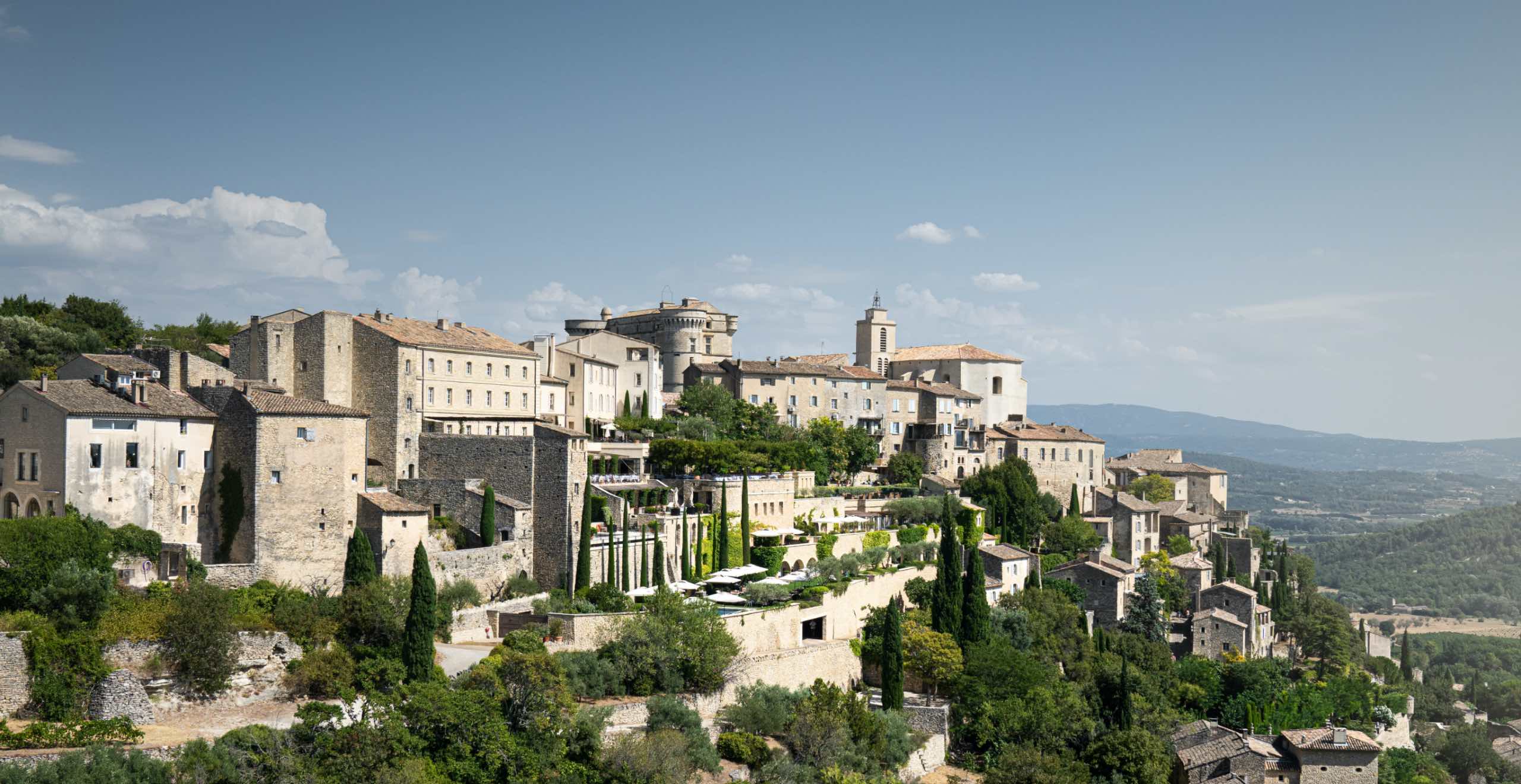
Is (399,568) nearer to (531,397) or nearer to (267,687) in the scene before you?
(267,687)

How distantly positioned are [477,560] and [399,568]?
3148 mm

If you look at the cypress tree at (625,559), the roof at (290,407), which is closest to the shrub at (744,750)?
the cypress tree at (625,559)

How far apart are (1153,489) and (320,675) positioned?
67550 mm

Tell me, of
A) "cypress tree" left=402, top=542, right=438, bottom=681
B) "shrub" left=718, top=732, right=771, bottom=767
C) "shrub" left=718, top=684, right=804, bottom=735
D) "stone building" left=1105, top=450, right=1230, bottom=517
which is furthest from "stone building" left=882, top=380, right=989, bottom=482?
"cypress tree" left=402, top=542, right=438, bottom=681

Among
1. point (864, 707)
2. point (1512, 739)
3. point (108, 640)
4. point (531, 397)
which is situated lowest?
point (1512, 739)

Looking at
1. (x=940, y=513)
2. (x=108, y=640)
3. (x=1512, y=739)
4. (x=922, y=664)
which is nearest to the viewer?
(x=108, y=640)

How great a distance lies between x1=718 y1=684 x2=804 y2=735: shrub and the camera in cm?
3784

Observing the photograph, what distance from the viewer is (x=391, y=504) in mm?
41906

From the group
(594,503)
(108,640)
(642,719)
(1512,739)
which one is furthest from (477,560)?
(1512,739)

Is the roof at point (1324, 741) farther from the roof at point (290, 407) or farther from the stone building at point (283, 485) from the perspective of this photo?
the roof at point (290, 407)

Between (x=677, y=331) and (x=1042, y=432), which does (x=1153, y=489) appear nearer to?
(x=1042, y=432)

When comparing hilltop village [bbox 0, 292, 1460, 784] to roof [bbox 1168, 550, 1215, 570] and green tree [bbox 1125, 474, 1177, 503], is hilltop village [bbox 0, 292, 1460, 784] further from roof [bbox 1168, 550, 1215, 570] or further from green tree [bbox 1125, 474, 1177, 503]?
green tree [bbox 1125, 474, 1177, 503]

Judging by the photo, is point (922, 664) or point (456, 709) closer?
point (456, 709)

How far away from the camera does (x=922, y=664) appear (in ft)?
154
